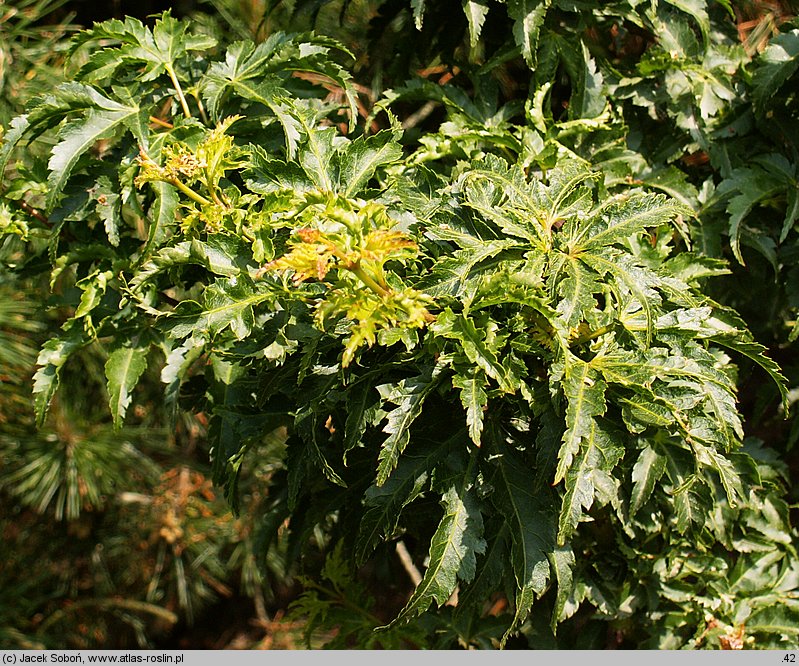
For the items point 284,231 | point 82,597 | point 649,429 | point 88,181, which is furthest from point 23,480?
point 649,429

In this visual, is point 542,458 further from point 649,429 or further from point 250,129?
point 250,129

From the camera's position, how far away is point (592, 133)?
1.18 meters

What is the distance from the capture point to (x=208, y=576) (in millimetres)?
2531

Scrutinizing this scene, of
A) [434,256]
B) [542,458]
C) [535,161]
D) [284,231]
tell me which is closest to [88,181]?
[284,231]

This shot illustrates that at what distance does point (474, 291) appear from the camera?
0.86 m

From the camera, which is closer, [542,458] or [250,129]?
[542,458]

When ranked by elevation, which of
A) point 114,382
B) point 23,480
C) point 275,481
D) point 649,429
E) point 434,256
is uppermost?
point 434,256

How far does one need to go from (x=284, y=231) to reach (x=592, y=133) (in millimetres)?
505

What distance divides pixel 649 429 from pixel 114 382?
68 cm

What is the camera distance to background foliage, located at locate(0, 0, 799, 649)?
863 mm

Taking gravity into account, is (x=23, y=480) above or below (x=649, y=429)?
below

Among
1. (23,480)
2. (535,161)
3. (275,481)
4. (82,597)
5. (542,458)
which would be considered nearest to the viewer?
(542,458)

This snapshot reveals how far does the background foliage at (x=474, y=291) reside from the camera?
86 cm

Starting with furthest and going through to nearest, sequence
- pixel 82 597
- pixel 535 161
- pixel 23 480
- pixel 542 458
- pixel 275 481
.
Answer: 1. pixel 82 597
2. pixel 23 480
3. pixel 275 481
4. pixel 535 161
5. pixel 542 458
